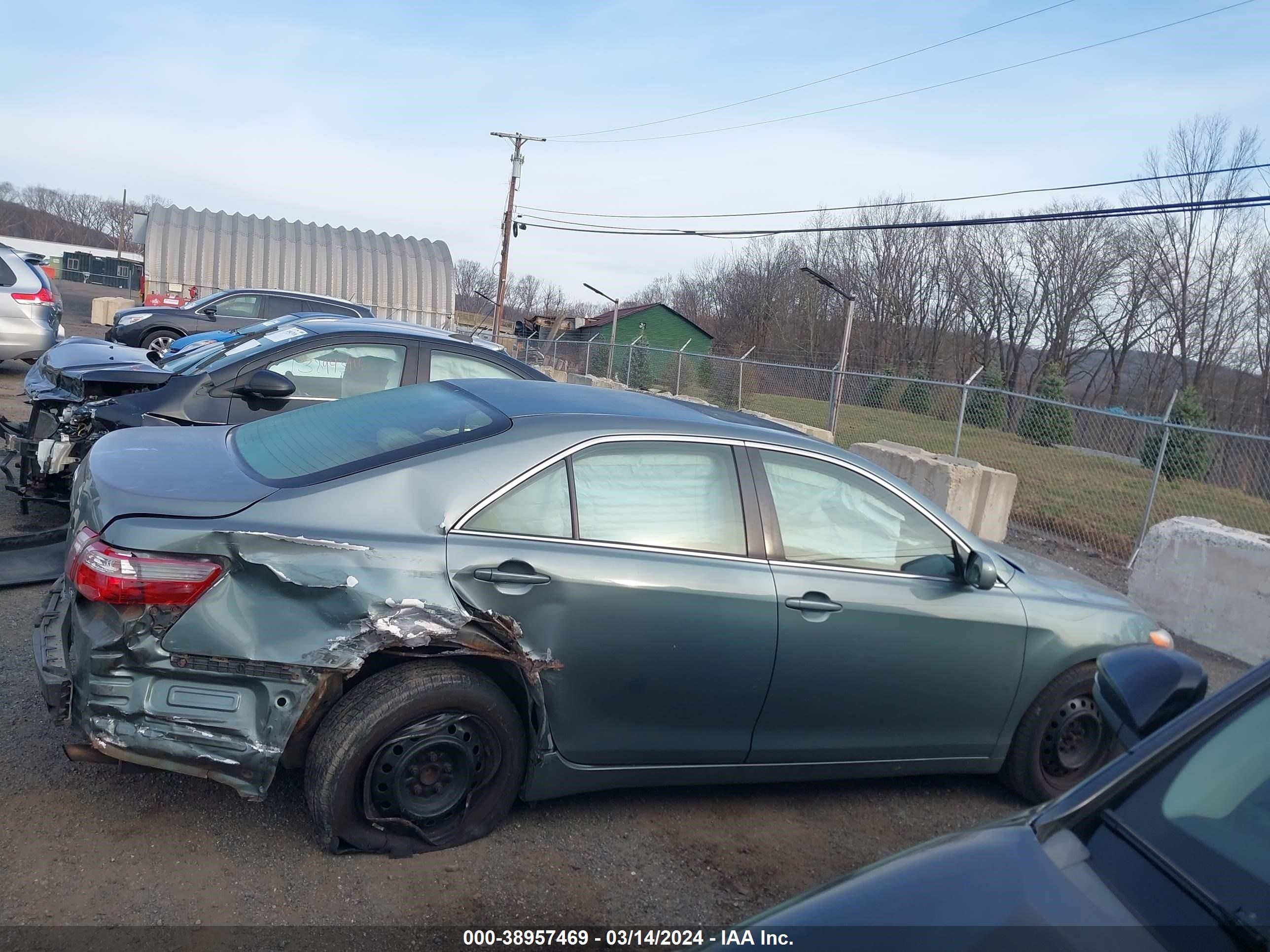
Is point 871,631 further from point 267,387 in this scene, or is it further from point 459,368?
point 459,368

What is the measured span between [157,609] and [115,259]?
245 ft

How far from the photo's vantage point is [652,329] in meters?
45.2

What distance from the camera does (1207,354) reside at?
3600 centimetres

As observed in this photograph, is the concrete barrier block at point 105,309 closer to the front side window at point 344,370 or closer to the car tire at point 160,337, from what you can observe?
the car tire at point 160,337

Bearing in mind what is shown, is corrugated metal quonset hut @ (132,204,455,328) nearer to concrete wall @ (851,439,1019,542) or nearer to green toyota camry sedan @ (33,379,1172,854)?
concrete wall @ (851,439,1019,542)

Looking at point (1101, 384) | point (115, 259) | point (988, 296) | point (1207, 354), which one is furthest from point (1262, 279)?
point (115, 259)

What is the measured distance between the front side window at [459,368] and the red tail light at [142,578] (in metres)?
3.81

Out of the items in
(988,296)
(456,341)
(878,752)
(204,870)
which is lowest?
(204,870)

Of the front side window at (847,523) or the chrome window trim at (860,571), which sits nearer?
the chrome window trim at (860,571)

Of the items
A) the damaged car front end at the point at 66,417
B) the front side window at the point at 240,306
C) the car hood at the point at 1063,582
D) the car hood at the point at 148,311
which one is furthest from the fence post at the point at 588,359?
the car hood at the point at 1063,582

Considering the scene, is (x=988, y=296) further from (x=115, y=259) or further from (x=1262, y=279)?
(x=115, y=259)

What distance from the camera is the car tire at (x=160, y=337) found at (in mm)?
15352

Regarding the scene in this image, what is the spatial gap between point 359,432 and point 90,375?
3.26 meters

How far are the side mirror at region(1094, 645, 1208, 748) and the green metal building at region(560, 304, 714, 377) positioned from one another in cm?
3662
